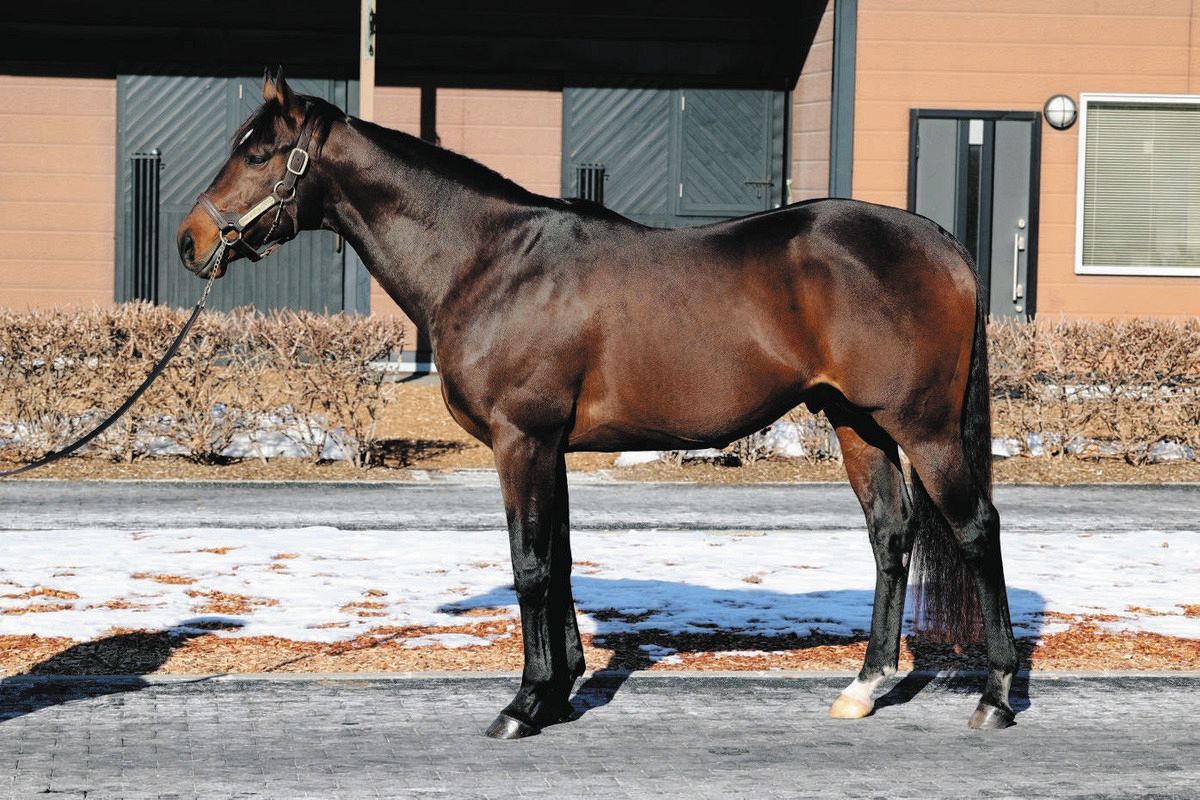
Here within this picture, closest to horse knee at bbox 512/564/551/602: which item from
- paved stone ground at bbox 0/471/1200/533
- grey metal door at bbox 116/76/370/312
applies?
paved stone ground at bbox 0/471/1200/533

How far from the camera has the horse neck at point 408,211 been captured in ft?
21.9

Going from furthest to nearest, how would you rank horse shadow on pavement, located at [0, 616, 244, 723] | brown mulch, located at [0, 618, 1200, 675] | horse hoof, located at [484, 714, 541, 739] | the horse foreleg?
1. brown mulch, located at [0, 618, 1200, 675]
2. horse shadow on pavement, located at [0, 616, 244, 723]
3. the horse foreleg
4. horse hoof, located at [484, 714, 541, 739]

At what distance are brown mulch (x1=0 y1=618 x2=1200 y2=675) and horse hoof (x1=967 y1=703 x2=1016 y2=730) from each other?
1037 mm

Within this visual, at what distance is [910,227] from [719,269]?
0.77 meters

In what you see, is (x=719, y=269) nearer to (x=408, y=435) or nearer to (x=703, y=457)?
(x=703, y=457)

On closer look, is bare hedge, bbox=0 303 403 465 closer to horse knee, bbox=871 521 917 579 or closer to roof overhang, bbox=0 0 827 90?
Answer: roof overhang, bbox=0 0 827 90

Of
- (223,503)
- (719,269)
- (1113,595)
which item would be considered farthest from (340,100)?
(719,269)

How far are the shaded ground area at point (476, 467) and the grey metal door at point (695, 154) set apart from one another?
590 cm

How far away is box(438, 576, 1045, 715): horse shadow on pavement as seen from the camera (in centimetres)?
729

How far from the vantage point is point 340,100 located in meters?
20.5

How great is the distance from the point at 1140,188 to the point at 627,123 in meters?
5.94

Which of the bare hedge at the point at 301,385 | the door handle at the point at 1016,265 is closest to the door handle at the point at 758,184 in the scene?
the door handle at the point at 1016,265

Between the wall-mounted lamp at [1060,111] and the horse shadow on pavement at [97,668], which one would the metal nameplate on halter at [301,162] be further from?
the wall-mounted lamp at [1060,111]

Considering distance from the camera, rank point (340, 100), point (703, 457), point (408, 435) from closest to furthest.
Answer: point (703, 457) < point (408, 435) < point (340, 100)
